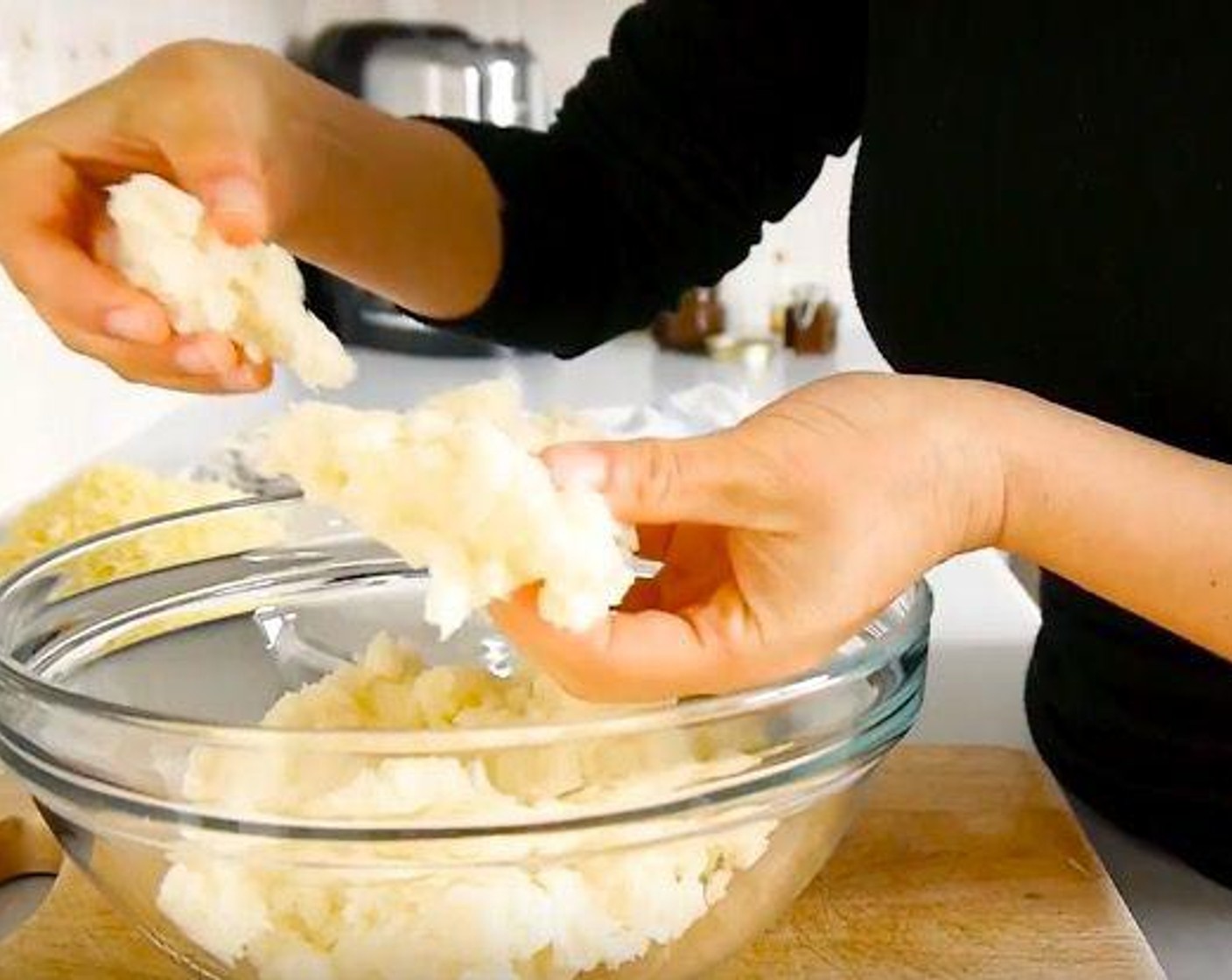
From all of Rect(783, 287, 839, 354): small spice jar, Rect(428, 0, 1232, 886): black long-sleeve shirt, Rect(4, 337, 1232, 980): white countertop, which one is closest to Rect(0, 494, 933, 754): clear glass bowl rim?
Rect(428, 0, 1232, 886): black long-sleeve shirt

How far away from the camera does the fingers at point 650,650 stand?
1.61 ft

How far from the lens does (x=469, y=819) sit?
0.50 meters

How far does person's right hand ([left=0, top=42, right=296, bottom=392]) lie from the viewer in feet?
2.05

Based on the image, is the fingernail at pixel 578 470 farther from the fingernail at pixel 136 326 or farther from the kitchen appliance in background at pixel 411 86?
the kitchen appliance in background at pixel 411 86

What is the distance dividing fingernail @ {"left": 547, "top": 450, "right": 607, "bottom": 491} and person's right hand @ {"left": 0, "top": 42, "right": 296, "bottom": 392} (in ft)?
0.65

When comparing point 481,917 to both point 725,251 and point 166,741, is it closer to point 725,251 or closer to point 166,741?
point 166,741

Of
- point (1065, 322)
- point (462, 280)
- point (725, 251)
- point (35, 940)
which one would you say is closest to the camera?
point (35, 940)

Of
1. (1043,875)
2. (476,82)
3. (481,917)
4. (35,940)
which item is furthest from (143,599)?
(476,82)

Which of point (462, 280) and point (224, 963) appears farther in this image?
point (462, 280)

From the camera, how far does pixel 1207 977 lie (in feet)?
2.40

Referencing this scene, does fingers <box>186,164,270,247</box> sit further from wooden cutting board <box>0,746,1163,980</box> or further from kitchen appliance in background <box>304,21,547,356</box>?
kitchen appliance in background <box>304,21,547,356</box>

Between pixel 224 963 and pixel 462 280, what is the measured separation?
0.49m

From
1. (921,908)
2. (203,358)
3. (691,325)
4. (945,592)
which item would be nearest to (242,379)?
(203,358)

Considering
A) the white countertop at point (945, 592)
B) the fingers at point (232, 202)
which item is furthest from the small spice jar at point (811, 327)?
the fingers at point (232, 202)
